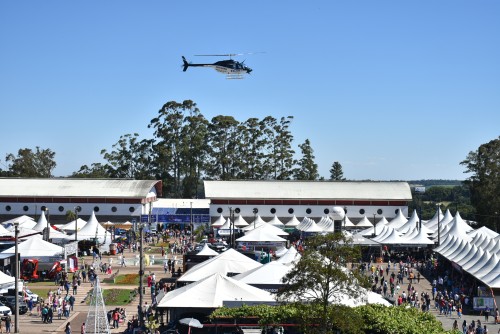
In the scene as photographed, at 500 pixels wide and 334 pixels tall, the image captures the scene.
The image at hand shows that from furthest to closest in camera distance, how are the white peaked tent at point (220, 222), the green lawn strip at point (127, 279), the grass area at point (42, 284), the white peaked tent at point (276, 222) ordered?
the white peaked tent at point (276, 222), the white peaked tent at point (220, 222), the green lawn strip at point (127, 279), the grass area at point (42, 284)

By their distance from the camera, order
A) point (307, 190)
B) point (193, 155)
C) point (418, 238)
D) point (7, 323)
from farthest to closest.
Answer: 1. point (193, 155)
2. point (307, 190)
3. point (418, 238)
4. point (7, 323)

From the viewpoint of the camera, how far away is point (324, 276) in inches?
947

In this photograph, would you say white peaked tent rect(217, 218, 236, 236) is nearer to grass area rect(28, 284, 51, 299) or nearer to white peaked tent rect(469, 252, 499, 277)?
grass area rect(28, 284, 51, 299)

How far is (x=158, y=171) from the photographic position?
356ft

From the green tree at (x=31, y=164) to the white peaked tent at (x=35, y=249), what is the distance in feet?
254

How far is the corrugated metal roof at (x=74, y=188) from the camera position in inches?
3108

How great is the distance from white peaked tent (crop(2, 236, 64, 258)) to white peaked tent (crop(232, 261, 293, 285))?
642 inches

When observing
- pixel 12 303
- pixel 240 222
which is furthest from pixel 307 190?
pixel 12 303

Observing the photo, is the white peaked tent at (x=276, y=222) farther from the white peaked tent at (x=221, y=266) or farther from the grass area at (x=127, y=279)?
the white peaked tent at (x=221, y=266)

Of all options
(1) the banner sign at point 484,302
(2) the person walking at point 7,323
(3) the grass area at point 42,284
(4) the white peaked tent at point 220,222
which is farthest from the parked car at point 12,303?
(4) the white peaked tent at point 220,222

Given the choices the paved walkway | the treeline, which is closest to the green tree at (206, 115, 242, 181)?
the treeline

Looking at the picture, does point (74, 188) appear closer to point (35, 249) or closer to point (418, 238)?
point (35, 249)

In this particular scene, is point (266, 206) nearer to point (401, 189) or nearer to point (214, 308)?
point (401, 189)

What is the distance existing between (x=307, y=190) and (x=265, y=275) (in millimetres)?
47243
